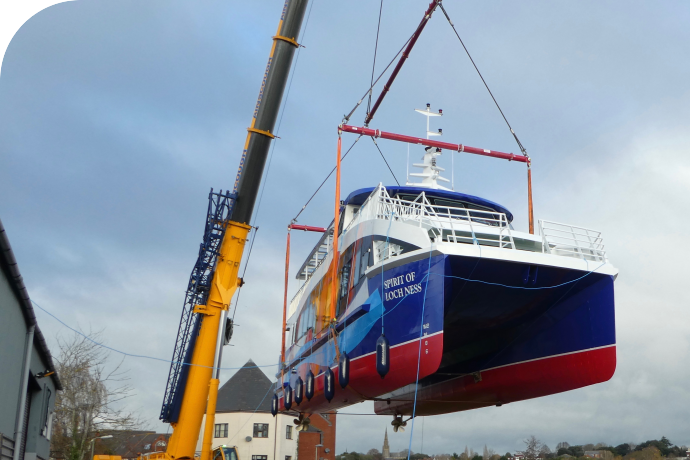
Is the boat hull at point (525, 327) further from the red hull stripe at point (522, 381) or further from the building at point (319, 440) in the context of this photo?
the building at point (319, 440)

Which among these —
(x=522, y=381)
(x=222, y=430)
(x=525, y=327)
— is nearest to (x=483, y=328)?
(x=525, y=327)

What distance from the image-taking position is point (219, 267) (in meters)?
13.6

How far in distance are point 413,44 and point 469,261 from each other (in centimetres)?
649

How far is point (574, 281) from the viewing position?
38.2 ft

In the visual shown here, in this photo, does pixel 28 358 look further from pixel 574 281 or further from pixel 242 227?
pixel 574 281

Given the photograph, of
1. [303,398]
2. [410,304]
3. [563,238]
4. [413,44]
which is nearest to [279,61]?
[413,44]

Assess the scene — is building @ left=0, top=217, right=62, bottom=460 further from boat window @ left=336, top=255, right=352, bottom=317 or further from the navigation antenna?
the navigation antenna

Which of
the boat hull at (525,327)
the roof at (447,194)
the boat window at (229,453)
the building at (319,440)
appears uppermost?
the roof at (447,194)

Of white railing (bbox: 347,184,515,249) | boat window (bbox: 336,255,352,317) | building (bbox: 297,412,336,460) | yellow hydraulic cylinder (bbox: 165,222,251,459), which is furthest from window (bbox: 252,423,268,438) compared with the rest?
white railing (bbox: 347,184,515,249)

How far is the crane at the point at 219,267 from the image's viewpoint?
1307 cm

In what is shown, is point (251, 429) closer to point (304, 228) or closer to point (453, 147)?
point (304, 228)

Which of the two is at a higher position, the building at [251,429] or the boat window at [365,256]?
the boat window at [365,256]

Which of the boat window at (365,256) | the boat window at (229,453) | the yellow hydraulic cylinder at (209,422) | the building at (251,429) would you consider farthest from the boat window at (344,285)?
the building at (251,429)

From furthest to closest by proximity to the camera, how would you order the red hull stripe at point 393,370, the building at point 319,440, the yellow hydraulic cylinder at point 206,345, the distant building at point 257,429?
1. the building at point 319,440
2. the distant building at point 257,429
3. the yellow hydraulic cylinder at point 206,345
4. the red hull stripe at point 393,370
